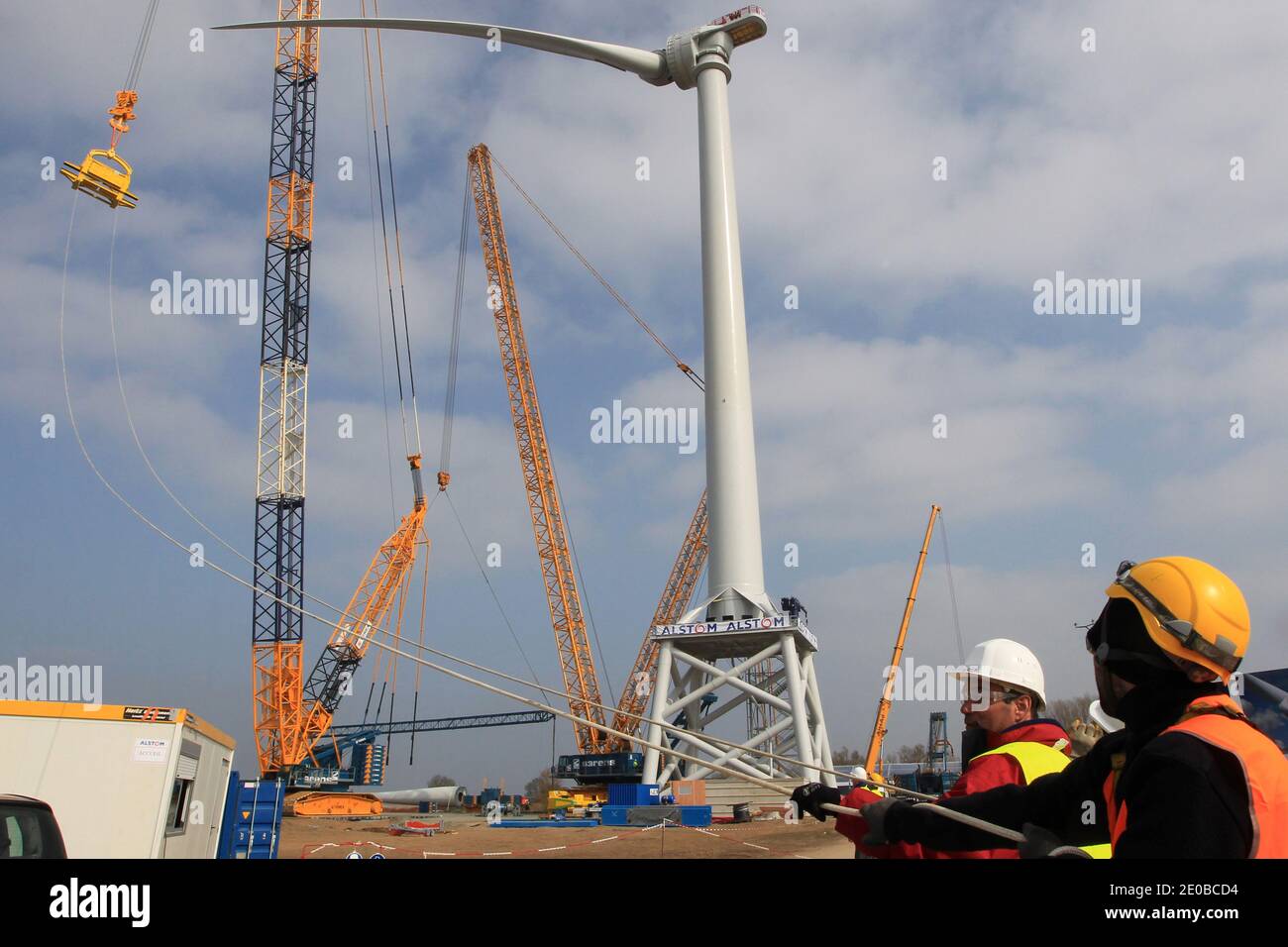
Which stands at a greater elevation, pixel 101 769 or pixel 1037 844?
pixel 1037 844

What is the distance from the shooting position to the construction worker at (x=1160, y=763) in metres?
2.12

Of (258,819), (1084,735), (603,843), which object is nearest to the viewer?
(1084,735)

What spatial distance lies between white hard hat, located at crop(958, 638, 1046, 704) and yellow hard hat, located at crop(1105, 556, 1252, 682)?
11.2ft

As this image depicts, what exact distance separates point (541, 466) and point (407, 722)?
5901 cm

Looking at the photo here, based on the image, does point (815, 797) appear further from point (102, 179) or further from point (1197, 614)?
point (102, 179)

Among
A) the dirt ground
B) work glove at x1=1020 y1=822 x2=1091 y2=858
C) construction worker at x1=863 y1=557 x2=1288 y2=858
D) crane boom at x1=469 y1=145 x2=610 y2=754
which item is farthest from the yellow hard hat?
crane boom at x1=469 y1=145 x2=610 y2=754

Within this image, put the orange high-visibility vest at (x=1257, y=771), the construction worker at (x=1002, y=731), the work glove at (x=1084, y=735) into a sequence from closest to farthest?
the orange high-visibility vest at (x=1257, y=771) < the construction worker at (x=1002, y=731) < the work glove at (x=1084, y=735)

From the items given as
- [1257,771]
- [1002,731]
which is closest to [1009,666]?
[1002,731]

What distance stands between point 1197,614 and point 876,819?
143 cm

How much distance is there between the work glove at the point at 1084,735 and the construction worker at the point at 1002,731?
206 centimetres

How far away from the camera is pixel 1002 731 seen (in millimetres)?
5820

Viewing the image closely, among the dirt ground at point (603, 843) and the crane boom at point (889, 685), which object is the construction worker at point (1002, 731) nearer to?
the dirt ground at point (603, 843)

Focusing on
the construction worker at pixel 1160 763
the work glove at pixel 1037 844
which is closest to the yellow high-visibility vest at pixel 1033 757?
the construction worker at pixel 1160 763

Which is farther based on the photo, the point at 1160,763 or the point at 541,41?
the point at 541,41
